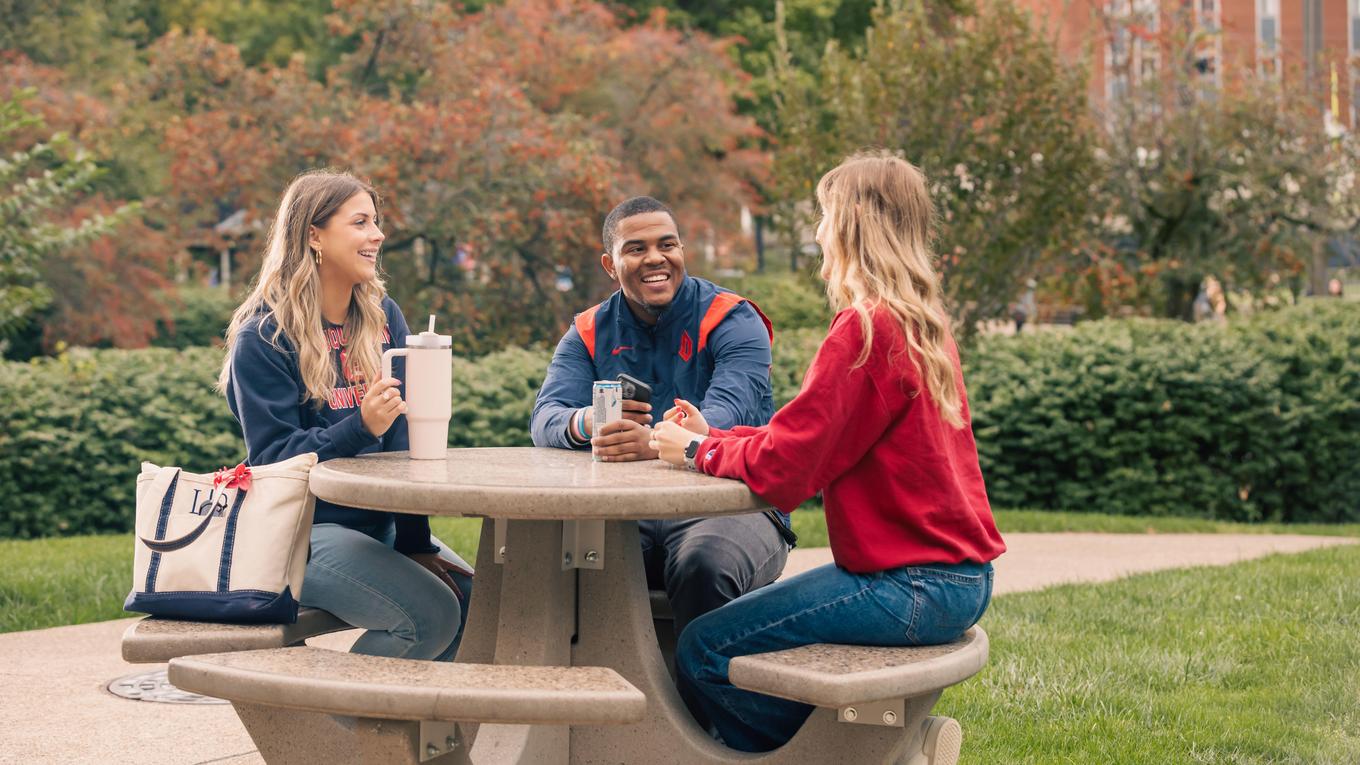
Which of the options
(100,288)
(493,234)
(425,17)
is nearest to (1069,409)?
(493,234)

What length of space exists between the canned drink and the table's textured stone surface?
0.81 metres

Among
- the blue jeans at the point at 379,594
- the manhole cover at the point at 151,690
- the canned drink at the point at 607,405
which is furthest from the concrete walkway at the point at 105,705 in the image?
the canned drink at the point at 607,405

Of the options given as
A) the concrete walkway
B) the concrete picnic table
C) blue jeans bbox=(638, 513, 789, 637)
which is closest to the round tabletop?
the concrete picnic table

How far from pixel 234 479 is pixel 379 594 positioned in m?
0.55

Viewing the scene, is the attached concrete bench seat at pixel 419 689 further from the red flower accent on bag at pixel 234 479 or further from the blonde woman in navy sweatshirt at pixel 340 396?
the blonde woman in navy sweatshirt at pixel 340 396

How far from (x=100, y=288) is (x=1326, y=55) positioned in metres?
14.9

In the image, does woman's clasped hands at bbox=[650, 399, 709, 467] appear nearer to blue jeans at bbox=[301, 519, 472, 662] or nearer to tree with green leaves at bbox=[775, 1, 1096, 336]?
blue jeans at bbox=[301, 519, 472, 662]

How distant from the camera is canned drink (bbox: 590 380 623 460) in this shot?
3850mm

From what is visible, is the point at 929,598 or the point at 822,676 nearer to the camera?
the point at 822,676

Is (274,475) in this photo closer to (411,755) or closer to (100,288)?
(411,755)

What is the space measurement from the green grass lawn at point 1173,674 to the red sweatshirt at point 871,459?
127 centimetres

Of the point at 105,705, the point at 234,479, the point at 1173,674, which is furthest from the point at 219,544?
the point at 1173,674

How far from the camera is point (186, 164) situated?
582 inches

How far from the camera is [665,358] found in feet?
15.3
